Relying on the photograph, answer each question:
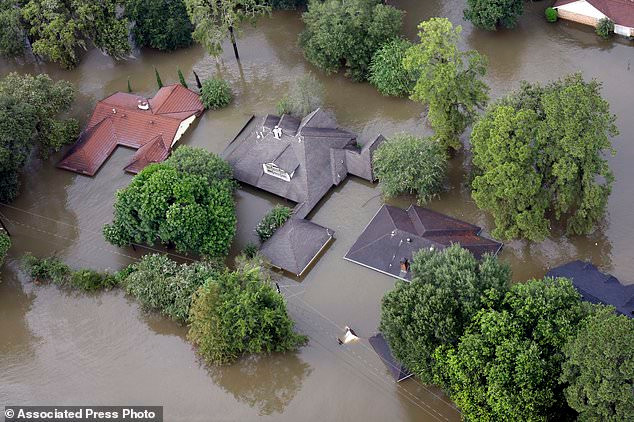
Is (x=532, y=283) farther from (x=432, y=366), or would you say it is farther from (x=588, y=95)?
(x=588, y=95)

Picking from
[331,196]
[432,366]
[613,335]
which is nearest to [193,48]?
[331,196]

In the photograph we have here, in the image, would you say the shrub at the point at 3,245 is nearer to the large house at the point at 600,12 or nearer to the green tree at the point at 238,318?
the green tree at the point at 238,318

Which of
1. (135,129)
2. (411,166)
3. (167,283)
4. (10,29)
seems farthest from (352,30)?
(10,29)

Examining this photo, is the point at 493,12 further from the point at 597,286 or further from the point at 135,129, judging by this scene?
the point at 135,129

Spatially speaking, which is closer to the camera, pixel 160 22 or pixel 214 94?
pixel 214 94

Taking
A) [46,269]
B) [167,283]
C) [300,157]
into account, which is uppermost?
[300,157]

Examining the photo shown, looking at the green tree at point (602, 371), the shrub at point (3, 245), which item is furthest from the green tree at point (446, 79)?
the shrub at point (3, 245)
